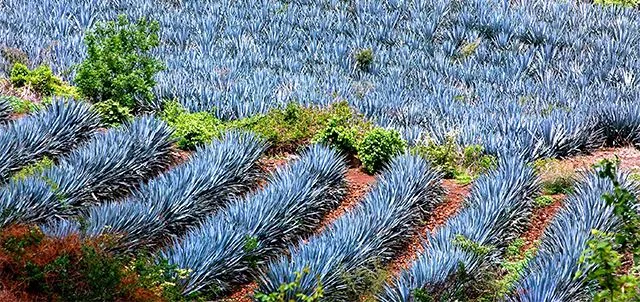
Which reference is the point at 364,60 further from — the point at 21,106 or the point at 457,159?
the point at 21,106

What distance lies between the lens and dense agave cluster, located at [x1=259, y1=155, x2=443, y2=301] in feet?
25.4

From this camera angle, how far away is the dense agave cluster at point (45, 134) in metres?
9.41

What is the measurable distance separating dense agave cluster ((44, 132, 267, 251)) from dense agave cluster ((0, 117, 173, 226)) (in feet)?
0.92

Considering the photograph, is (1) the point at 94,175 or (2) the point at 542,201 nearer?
(1) the point at 94,175

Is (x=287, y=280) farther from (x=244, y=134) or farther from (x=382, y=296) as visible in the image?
(x=244, y=134)

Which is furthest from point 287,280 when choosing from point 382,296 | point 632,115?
point 632,115

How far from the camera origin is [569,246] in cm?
813

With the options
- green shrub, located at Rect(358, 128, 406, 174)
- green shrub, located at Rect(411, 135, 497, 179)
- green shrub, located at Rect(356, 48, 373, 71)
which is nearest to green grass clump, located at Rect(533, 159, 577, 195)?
green shrub, located at Rect(411, 135, 497, 179)

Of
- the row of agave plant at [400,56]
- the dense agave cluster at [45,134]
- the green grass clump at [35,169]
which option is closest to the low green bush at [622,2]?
the row of agave plant at [400,56]

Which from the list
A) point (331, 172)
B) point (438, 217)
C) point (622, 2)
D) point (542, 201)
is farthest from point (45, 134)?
point (622, 2)

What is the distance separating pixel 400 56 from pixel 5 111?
750 centimetres

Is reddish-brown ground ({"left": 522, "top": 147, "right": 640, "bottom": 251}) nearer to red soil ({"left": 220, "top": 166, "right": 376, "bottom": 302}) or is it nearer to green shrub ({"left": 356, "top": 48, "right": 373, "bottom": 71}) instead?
red soil ({"left": 220, "top": 166, "right": 376, "bottom": 302})

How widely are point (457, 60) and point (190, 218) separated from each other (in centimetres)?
861

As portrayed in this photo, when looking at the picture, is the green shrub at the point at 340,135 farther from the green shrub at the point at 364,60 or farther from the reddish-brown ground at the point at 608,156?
the green shrub at the point at 364,60
